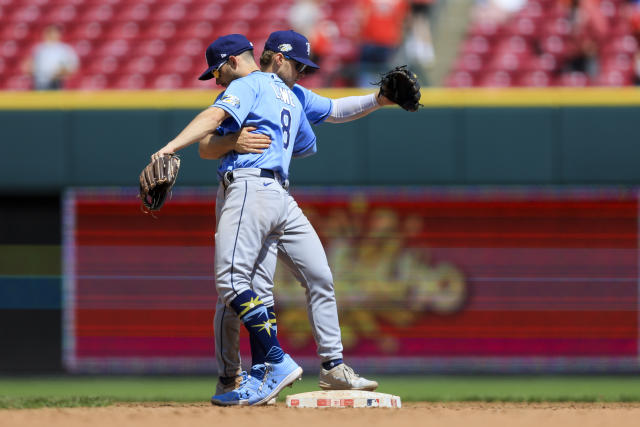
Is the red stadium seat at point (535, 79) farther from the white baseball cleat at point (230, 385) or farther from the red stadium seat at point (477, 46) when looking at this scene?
the white baseball cleat at point (230, 385)

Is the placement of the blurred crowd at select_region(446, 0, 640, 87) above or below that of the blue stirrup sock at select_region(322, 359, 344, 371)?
above

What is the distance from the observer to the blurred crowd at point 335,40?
947 cm

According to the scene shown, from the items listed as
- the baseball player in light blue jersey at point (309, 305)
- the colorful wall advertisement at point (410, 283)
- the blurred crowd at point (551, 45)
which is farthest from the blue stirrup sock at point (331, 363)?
the blurred crowd at point (551, 45)

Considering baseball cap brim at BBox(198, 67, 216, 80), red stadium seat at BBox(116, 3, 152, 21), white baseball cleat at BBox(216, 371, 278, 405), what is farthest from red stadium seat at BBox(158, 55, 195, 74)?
white baseball cleat at BBox(216, 371, 278, 405)

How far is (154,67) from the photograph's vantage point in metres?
10.6

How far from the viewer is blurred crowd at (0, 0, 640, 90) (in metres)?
9.47

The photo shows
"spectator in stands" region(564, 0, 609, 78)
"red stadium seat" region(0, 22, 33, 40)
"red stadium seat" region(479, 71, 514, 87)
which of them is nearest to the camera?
"spectator in stands" region(564, 0, 609, 78)

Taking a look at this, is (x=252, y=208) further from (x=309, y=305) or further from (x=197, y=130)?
(x=309, y=305)

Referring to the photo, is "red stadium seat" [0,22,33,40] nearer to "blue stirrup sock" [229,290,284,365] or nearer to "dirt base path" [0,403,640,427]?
"dirt base path" [0,403,640,427]

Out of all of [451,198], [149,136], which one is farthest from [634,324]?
[149,136]

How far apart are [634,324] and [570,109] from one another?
1.91m

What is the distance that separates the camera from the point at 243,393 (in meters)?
4.32

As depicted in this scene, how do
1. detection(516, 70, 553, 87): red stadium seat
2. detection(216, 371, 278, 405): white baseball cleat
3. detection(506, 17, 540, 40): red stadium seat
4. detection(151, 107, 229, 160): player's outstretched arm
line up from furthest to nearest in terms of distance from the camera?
detection(506, 17, 540, 40): red stadium seat < detection(516, 70, 553, 87): red stadium seat < detection(216, 371, 278, 405): white baseball cleat < detection(151, 107, 229, 160): player's outstretched arm

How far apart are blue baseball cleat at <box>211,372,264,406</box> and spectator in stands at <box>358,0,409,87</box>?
5197 mm
